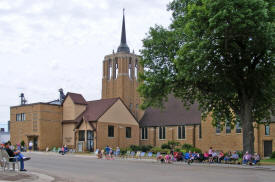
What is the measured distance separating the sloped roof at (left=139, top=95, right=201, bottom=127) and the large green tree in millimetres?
23482

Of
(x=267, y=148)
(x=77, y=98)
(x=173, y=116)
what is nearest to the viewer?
(x=267, y=148)

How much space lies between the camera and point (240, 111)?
3045 centimetres

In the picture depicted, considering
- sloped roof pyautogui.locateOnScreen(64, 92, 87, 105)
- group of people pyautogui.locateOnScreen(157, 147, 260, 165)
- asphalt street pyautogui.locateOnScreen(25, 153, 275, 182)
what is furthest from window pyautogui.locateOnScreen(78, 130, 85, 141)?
asphalt street pyautogui.locateOnScreen(25, 153, 275, 182)

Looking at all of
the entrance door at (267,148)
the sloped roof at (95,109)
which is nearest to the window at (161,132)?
the sloped roof at (95,109)

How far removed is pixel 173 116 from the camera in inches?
2464

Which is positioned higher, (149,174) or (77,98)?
(77,98)

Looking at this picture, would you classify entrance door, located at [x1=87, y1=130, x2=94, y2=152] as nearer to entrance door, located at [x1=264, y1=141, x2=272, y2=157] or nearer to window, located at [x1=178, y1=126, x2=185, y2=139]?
window, located at [x1=178, y1=126, x2=185, y2=139]

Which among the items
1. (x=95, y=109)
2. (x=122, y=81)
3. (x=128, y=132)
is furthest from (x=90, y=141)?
(x=122, y=81)

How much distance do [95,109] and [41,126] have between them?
865 centimetres

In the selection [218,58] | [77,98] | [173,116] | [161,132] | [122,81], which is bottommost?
[161,132]

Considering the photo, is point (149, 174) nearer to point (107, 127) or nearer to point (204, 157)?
point (204, 157)

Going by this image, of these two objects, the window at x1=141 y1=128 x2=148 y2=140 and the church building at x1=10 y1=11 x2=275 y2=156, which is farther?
the window at x1=141 y1=128 x2=148 y2=140

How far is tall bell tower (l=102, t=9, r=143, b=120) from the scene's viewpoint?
8138 centimetres

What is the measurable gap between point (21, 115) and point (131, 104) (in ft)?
85.5
